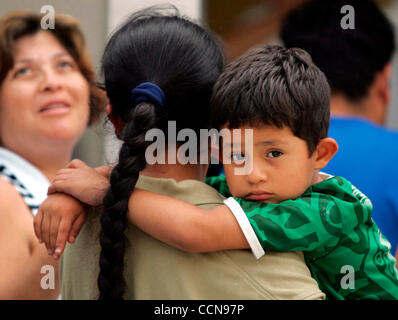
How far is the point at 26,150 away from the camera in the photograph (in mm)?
2488

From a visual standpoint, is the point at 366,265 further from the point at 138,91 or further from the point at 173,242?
the point at 138,91

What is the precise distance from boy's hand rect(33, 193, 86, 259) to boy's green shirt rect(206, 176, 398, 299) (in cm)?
37

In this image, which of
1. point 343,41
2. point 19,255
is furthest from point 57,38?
point 343,41

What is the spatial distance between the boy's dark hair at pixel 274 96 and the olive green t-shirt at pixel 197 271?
0.63 ft

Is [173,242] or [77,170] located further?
[77,170]

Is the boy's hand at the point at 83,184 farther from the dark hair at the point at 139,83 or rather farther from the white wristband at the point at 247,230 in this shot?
the white wristband at the point at 247,230

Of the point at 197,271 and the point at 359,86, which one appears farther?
the point at 359,86

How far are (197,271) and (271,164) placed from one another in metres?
0.29

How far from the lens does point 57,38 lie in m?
2.62

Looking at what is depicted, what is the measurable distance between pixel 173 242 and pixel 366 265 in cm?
47

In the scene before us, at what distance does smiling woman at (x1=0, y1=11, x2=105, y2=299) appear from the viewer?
7.89 ft

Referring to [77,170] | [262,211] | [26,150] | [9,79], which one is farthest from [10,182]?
[262,211]

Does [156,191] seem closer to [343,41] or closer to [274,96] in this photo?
[274,96]

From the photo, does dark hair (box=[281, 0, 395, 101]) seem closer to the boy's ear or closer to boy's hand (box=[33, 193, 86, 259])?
the boy's ear
